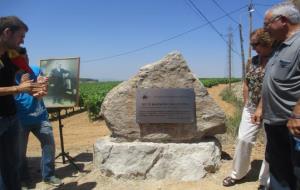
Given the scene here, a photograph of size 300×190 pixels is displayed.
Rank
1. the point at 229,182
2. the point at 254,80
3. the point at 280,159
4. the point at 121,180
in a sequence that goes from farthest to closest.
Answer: the point at 121,180
the point at 229,182
the point at 254,80
the point at 280,159

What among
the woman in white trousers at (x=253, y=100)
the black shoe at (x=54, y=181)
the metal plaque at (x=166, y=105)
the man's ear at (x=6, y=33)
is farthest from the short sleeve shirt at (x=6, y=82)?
the woman in white trousers at (x=253, y=100)

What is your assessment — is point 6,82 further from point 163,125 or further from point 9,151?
point 163,125

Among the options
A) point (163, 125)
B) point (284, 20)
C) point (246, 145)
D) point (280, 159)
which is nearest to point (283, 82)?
point (284, 20)

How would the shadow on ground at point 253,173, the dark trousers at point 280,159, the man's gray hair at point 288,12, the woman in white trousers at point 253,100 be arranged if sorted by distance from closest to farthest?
the man's gray hair at point 288,12 < the dark trousers at point 280,159 < the woman in white trousers at point 253,100 < the shadow on ground at point 253,173

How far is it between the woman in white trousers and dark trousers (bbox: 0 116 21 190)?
2580 mm

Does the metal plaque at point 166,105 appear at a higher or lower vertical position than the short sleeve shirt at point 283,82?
lower

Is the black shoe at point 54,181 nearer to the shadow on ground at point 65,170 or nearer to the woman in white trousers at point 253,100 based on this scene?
the shadow on ground at point 65,170

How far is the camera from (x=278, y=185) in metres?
3.58

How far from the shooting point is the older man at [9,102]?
12.8ft

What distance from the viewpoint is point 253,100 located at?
4.91 m

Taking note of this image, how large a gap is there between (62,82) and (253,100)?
125 inches

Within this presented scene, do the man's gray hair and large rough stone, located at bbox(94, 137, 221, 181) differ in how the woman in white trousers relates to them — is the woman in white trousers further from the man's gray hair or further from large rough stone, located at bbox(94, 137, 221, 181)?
the man's gray hair

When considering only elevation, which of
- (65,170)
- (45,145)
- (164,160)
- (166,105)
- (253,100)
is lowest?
(65,170)

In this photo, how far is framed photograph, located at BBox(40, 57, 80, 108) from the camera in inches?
257
